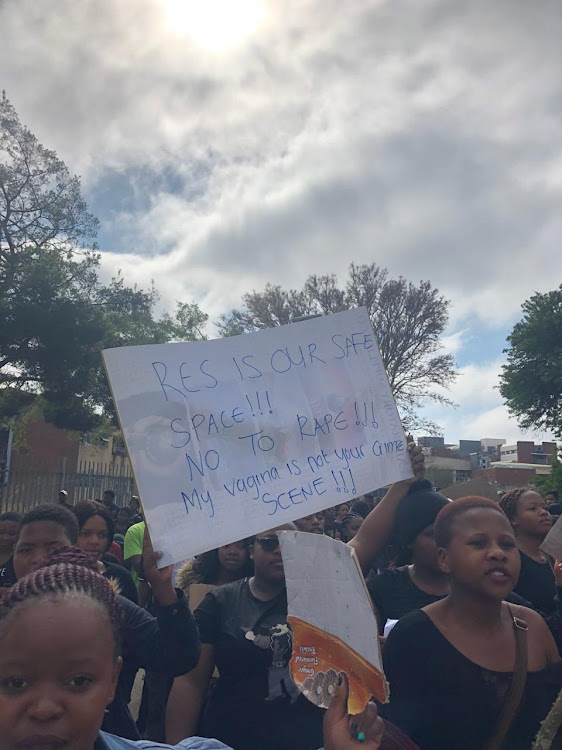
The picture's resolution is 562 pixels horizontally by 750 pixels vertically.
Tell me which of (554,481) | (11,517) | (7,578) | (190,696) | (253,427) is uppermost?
(253,427)

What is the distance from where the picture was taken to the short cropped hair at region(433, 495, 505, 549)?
6.69ft

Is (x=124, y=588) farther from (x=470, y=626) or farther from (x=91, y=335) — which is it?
(x=91, y=335)

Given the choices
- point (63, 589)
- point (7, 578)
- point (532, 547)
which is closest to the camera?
point (63, 589)

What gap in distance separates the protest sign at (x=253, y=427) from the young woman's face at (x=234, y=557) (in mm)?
1312

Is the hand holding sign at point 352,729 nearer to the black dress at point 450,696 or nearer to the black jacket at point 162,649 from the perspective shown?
the black dress at point 450,696

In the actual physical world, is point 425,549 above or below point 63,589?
below

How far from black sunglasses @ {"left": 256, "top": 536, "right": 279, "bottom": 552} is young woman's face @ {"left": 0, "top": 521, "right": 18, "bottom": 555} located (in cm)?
194

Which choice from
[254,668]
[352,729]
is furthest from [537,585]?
[352,729]

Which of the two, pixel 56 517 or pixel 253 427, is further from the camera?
pixel 56 517

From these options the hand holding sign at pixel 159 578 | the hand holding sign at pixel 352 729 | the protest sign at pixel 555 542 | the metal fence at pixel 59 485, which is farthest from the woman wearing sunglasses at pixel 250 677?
the metal fence at pixel 59 485

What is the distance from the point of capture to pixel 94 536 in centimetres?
368

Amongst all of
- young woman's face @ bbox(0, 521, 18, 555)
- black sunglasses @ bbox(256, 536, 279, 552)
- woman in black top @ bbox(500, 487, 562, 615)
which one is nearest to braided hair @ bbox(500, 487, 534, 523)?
woman in black top @ bbox(500, 487, 562, 615)

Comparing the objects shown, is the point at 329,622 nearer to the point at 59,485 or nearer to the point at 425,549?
the point at 425,549

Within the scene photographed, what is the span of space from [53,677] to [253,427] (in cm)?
126
